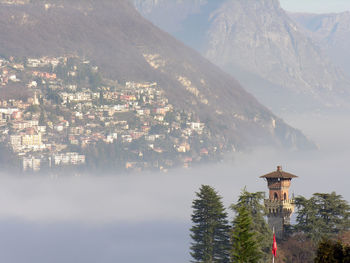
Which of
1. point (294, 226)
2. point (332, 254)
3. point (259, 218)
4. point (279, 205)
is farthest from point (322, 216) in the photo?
point (332, 254)

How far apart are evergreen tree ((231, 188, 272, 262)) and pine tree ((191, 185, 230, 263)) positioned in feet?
20.6

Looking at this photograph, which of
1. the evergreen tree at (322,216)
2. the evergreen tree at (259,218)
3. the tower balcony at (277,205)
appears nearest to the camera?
the evergreen tree at (259,218)

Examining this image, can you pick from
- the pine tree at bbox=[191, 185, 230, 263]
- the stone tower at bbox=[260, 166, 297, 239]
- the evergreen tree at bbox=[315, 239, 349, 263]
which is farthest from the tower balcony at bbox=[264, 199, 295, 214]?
the evergreen tree at bbox=[315, 239, 349, 263]

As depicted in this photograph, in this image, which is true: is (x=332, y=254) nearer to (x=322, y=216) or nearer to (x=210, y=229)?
(x=322, y=216)

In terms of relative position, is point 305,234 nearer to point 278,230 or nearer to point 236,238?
point 278,230

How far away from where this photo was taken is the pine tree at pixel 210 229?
186 meters

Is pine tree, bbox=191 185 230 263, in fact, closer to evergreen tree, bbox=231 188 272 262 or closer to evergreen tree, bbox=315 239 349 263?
evergreen tree, bbox=231 188 272 262

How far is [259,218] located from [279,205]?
902 centimetres

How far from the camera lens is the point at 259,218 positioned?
175m

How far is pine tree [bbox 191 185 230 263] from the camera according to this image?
186 m

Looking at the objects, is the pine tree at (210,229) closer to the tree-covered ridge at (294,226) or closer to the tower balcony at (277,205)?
the tree-covered ridge at (294,226)

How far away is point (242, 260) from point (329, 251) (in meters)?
19.3

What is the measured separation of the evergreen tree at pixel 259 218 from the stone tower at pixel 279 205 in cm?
260

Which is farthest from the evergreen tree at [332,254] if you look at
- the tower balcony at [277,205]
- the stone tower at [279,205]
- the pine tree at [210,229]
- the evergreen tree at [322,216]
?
the pine tree at [210,229]
